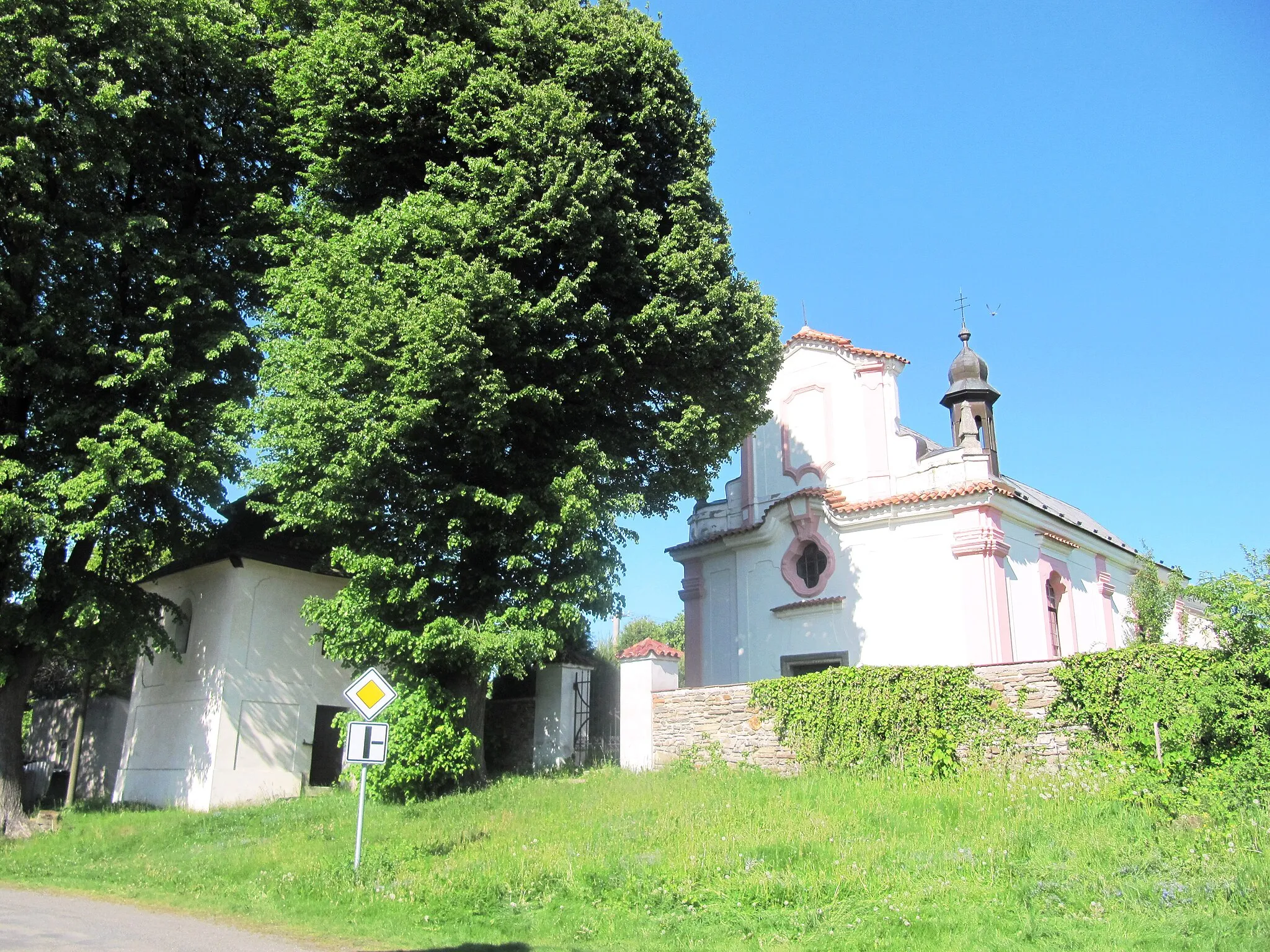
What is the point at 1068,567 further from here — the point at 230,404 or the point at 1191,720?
the point at 230,404

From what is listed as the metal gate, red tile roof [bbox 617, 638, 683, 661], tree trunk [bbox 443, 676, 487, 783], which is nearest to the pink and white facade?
red tile roof [bbox 617, 638, 683, 661]

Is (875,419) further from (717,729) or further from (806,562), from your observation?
(717,729)

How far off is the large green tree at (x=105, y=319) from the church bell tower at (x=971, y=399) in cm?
1632

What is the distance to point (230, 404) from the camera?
1617 centimetres

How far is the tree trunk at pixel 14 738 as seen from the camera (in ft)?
51.4

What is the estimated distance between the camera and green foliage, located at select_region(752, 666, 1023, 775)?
43.3 feet

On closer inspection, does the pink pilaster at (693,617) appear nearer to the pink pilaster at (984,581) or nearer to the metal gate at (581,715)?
the metal gate at (581,715)

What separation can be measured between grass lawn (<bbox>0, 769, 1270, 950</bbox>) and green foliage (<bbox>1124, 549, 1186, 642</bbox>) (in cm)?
1421

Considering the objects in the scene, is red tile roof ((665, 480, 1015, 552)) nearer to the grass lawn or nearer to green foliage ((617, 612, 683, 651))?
the grass lawn

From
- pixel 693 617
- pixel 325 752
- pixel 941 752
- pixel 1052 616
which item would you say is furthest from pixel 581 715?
pixel 1052 616

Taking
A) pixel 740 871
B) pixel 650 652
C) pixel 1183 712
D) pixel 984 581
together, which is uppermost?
pixel 984 581

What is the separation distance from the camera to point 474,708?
50.8ft

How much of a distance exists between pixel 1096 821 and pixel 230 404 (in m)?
14.1

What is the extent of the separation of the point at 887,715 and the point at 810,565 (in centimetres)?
886
